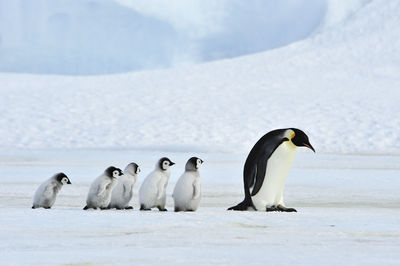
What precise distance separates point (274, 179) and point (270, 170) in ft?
0.23

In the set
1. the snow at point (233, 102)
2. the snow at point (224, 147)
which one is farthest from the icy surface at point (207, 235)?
the snow at point (233, 102)

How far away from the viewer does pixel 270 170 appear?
5316 millimetres

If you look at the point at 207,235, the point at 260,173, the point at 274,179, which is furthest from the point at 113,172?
the point at 207,235

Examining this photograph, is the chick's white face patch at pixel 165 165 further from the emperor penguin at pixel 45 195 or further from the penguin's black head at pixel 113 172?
the emperor penguin at pixel 45 195

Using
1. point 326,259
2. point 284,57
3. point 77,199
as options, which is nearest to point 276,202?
point 77,199

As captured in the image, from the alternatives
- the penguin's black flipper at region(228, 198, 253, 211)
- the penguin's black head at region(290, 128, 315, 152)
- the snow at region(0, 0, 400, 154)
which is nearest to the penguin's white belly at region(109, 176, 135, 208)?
the penguin's black flipper at region(228, 198, 253, 211)

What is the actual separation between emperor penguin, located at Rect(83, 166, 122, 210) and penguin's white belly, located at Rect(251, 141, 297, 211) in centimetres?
103

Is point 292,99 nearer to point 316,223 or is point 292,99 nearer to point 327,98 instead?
point 327,98

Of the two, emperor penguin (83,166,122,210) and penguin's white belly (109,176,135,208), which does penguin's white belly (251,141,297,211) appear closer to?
penguin's white belly (109,176,135,208)

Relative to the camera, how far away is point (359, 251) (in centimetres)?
313

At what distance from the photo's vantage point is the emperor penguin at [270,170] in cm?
531

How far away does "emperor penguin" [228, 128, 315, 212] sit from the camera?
531cm

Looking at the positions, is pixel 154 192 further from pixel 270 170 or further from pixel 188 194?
pixel 270 170

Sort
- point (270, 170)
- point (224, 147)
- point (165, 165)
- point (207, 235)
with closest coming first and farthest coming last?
point (207, 235) → point (165, 165) → point (270, 170) → point (224, 147)
